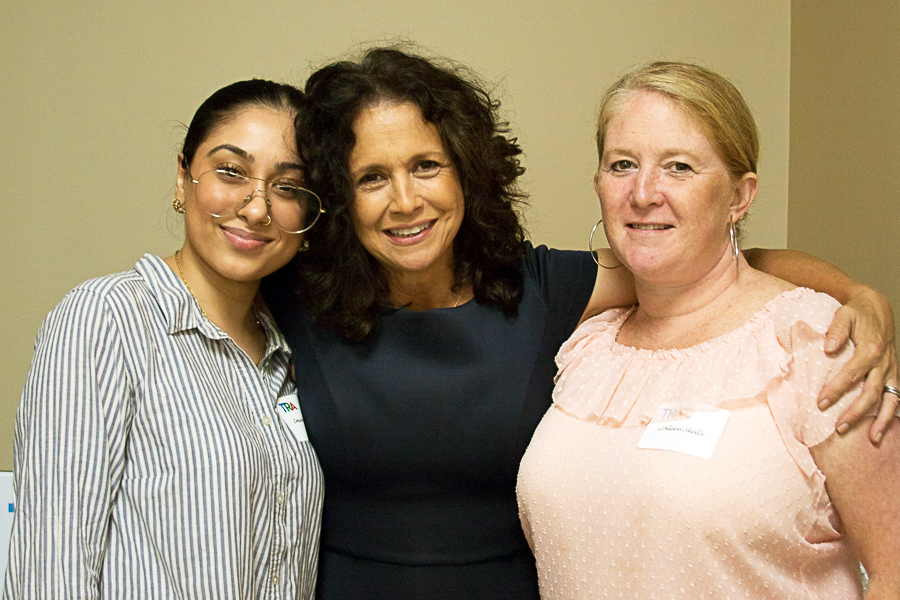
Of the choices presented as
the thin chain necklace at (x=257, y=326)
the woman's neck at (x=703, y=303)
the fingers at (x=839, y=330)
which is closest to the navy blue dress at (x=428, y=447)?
the thin chain necklace at (x=257, y=326)

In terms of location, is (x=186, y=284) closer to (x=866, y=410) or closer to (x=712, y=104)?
(x=712, y=104)

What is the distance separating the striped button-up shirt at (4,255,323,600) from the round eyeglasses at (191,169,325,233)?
0.68ft

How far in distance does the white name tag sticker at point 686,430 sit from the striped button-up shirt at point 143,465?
790mm

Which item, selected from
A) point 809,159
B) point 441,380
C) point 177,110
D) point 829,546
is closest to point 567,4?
point 809,159

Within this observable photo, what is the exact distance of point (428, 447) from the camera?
1762mm

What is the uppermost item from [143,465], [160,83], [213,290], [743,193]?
[160,83]

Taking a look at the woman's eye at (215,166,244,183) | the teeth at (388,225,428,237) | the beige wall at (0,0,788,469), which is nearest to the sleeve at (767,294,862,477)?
the teeth at (388,225,428,237)

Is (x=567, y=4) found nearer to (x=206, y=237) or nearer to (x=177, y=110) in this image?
(x=177, y=110)

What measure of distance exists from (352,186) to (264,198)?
204 mm

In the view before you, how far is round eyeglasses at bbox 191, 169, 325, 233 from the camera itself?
1658 millimetres

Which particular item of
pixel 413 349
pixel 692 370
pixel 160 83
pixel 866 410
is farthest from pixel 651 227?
pixel 160 83

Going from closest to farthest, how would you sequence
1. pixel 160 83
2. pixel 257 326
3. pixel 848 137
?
pixel 257 326
pixel 848 137
pixel 160 83

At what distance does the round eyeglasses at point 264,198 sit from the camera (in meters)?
1.66

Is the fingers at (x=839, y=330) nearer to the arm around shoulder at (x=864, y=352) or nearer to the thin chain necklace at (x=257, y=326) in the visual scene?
the arm around shoulder at (x=864, y=352)
